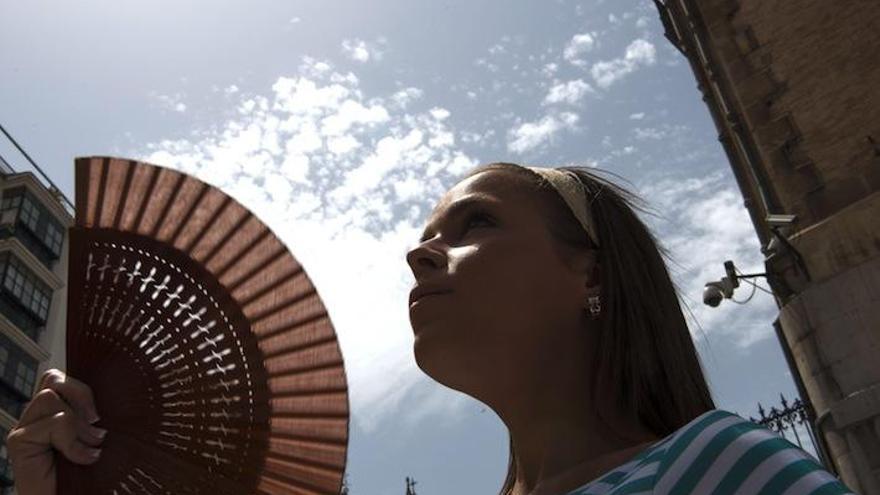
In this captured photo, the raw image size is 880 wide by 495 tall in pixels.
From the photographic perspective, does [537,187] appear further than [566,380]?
Yes

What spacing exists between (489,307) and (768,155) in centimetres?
1016

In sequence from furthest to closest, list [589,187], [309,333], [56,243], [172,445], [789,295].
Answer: [56,243]
[789,295]
[309,333]
[589,187]
[172,445]

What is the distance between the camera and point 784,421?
660 inches

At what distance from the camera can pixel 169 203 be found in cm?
216

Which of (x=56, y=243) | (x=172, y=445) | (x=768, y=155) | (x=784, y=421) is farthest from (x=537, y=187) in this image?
(x=56, y=243)

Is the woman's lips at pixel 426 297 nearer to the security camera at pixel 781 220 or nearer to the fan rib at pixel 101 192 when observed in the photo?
the fan rib at pixel 101 192

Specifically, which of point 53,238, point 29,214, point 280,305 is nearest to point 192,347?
point 280,305

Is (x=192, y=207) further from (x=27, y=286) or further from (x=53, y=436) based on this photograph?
(x=27, y=286)

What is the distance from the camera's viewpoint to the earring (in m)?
1.80

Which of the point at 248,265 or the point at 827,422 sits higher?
the point at 248,265

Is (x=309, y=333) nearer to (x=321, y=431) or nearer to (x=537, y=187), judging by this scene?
(x=321, y=431)

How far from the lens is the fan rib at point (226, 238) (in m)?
2.12

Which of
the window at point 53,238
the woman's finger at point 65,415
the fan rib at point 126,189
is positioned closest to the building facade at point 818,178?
the fan rib at point 126,189

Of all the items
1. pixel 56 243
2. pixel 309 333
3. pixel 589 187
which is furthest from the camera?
pixel 56 243
